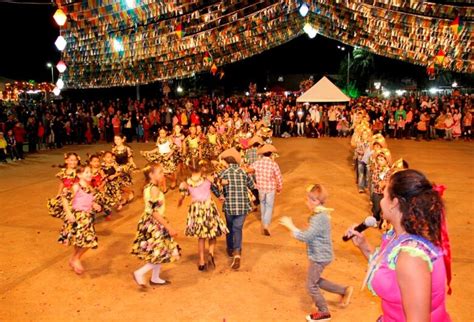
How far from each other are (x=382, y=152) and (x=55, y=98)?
29730 millimetres

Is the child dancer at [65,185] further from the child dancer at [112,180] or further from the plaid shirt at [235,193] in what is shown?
the plaid shirt at [235,193]

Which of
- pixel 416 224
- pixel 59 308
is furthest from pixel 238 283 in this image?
pixel 416 224

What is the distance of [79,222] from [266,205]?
2.94 metres

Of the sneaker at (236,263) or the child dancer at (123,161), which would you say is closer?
the sneaker at (236,263)

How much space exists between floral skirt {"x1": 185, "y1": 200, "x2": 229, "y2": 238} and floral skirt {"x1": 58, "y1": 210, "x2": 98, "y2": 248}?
124 cm

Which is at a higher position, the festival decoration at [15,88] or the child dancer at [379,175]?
the festival decoration at [15,88]

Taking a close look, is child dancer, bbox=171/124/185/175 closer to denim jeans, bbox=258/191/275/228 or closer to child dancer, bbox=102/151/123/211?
child dancer, bbox=102/151/123/211

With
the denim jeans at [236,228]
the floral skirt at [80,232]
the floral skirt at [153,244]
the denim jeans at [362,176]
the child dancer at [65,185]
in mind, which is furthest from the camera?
the denim jeans at [362,176]

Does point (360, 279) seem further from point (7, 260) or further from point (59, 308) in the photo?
point (7, 260)

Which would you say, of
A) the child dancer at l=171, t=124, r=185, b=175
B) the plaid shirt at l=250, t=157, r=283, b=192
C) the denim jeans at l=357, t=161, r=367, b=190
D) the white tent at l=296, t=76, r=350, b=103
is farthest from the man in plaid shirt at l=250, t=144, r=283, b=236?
the white tent at l=296, t=76, r=350, b=103

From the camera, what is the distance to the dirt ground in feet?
16.3

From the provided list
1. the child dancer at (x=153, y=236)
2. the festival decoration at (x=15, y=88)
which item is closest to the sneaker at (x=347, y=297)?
the child dancer at (x=153, y=236)

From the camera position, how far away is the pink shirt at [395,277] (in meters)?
2.05

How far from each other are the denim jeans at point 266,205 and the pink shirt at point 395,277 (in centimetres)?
523
